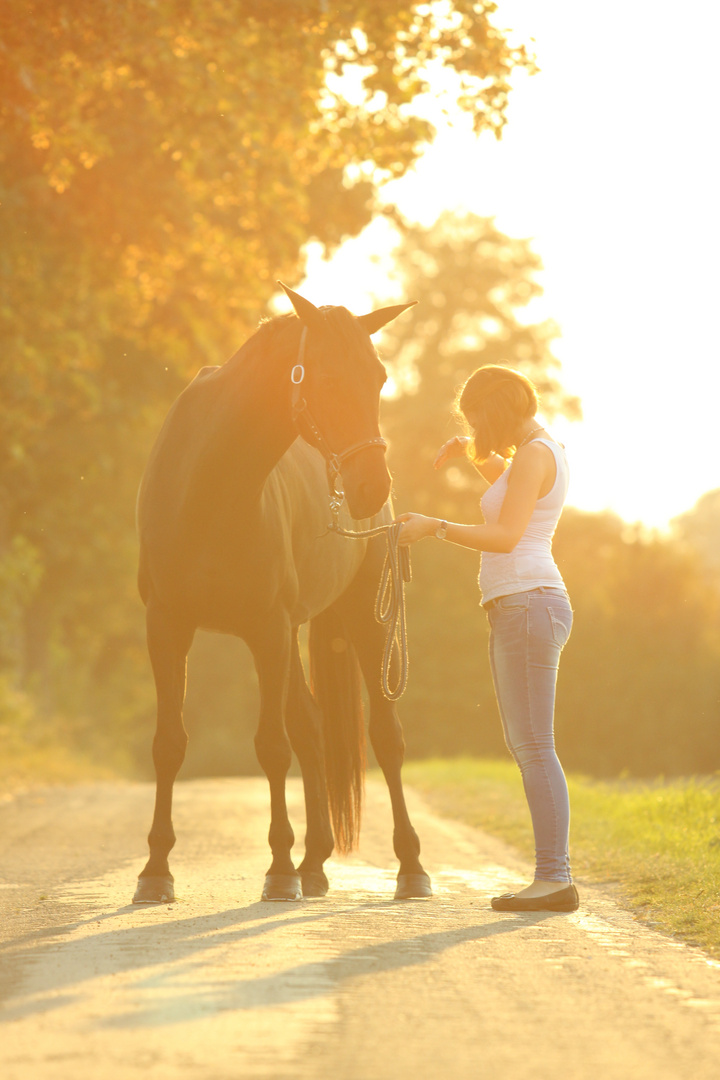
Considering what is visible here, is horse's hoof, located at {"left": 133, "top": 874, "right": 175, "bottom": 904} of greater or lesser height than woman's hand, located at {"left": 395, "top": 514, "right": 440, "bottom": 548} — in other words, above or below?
below

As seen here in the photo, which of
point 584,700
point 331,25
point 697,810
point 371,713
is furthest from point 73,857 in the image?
point 584,700

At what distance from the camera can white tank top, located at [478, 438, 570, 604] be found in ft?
19.1

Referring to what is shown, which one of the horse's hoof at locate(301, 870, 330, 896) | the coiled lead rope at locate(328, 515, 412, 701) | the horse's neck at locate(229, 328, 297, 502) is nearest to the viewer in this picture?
the coiled lead rope at locate(328, 515, 412, 701)

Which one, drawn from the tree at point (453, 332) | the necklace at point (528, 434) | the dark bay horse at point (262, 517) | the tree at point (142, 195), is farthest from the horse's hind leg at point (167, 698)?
the tree at point (453, 332)

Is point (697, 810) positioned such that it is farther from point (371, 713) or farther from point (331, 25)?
point (331, 25)

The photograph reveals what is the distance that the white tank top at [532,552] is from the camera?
5809 mm

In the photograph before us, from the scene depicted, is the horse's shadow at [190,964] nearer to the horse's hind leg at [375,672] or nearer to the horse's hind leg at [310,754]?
the horse's hind leg at [310,754]

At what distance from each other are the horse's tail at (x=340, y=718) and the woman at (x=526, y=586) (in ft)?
5.90

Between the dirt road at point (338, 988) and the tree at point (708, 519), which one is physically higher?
the tree at point (708, 519)

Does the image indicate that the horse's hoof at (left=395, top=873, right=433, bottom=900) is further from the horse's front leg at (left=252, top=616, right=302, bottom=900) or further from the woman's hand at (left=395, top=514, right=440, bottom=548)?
the woman's hand at (left=395, top=514, right=440, bottom=548)

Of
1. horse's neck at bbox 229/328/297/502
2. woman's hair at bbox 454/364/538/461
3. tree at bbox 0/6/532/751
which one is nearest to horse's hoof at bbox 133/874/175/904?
horse's neck at bbox 229/328/297/502

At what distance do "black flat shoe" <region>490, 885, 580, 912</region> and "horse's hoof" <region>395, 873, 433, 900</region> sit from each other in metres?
0.72

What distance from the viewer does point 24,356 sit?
606 inches

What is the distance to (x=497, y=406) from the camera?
5859 mm
